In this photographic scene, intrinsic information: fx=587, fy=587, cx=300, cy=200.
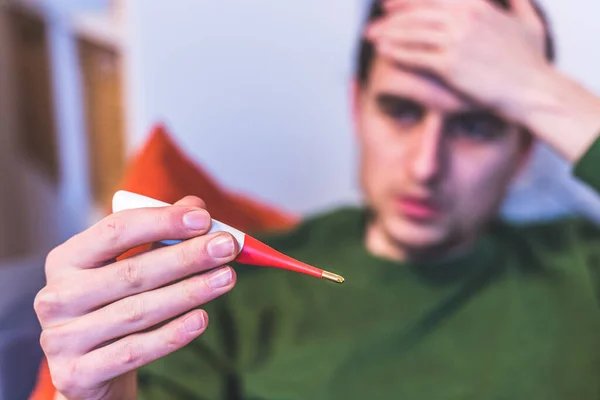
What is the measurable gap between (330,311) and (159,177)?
0.24 metres

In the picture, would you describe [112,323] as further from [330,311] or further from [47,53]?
[47,53]

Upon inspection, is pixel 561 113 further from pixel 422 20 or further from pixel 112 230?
pixel 112 230

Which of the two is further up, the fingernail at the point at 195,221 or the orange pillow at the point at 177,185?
the fingernail at the point at 195,221

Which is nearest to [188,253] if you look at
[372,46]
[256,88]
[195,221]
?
[195,221]

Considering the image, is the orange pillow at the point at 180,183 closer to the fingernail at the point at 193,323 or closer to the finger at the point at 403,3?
the fingernail at the point at 193,323

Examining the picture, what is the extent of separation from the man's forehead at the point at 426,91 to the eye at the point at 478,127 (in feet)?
0.04

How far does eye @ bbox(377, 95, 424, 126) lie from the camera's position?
646mm

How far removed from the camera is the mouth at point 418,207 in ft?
2.13

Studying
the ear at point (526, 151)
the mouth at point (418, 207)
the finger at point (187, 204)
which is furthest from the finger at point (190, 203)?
the ear at point (526, 151)

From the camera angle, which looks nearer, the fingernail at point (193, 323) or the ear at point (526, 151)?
the fingernail at point (193, 323)

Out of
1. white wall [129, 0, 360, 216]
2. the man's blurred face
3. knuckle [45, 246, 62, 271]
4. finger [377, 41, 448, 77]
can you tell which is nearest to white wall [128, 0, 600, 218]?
white wall [129, 0, 360, 216]

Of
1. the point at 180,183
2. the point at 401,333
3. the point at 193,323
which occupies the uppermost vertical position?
the point at 193,323

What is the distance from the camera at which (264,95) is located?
35.4 inches

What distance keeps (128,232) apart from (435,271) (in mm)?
455
